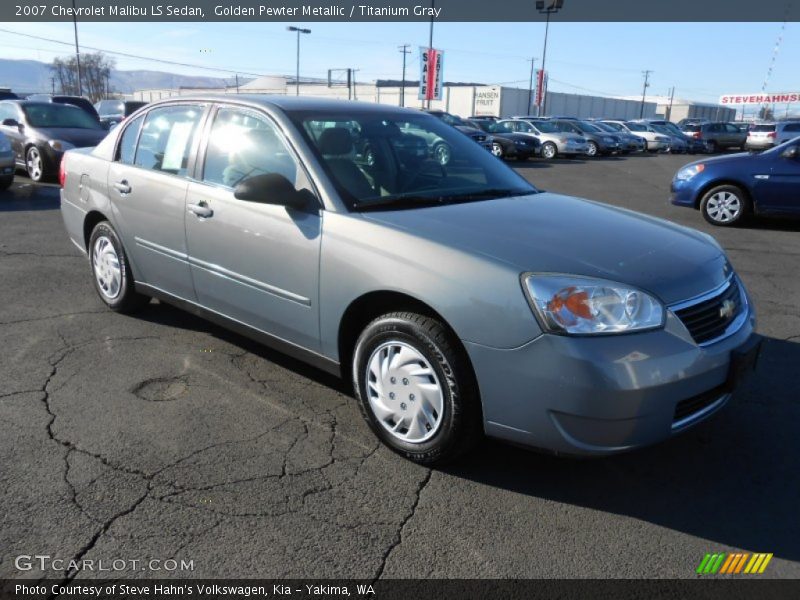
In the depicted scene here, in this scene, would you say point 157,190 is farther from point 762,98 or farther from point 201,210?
point 762,98

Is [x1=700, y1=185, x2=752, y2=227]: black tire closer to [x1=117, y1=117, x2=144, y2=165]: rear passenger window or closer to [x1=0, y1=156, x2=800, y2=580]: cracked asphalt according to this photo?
[x1=0, y1=156, x2=800, y2=580]: cracked asphalt

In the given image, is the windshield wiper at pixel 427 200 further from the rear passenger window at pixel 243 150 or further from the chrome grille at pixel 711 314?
the chrome grille at pixel 711 314

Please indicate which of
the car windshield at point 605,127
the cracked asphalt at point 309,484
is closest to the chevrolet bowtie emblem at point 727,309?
the cracked asphalt at point 309,484

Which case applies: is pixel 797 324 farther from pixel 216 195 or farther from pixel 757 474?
pixel 216 195

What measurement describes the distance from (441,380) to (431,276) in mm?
457

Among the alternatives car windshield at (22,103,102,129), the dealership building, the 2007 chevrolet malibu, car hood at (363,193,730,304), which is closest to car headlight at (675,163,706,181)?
the 2007 chevrolet malibu

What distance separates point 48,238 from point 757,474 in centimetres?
783

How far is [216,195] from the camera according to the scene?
3820mm

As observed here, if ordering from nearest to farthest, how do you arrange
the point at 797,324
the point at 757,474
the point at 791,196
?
1. the point at 757,474
2. the point at 797,324
3. the point at 791,196

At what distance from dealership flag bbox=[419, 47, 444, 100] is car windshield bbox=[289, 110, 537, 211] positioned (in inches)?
1319

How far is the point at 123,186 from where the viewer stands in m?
4.60

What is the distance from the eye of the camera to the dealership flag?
35.8 m

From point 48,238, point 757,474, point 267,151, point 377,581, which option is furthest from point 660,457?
point 48,238
